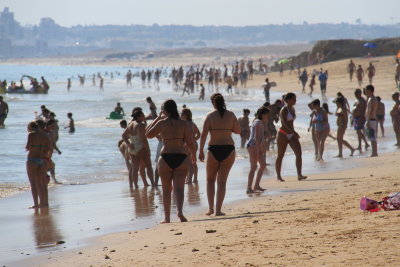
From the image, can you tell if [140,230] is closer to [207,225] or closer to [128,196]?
[207,225]

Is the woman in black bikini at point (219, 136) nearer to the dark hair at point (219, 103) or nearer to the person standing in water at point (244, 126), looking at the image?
the dark hair at point (219, 103)

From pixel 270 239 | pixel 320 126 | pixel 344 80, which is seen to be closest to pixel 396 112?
pixel 320 126

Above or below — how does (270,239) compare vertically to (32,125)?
below

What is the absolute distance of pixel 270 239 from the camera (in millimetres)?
7004

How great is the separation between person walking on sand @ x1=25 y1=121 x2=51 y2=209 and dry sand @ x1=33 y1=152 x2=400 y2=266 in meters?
2.83

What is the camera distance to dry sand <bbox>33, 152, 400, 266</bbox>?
20.3 feet

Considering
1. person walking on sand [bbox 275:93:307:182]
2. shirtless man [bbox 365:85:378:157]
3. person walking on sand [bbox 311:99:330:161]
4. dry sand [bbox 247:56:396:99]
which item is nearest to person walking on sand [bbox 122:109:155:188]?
person walking on sand [bbox 275:93:307:182]

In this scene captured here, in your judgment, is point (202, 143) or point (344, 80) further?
point (344, 80)

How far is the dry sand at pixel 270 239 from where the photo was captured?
6195mm

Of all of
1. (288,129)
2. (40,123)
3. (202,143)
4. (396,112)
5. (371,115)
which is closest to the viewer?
(202,143)

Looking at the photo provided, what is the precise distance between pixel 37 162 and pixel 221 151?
3.37 metres

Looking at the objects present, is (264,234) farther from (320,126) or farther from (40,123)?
(320,126)

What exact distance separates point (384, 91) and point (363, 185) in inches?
1171

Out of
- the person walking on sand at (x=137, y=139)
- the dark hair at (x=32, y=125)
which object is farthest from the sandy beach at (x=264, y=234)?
the dark hair at (x=32, y=125)
